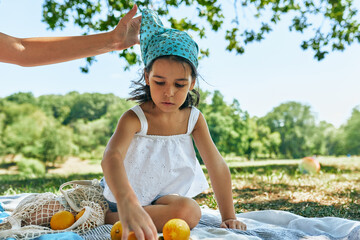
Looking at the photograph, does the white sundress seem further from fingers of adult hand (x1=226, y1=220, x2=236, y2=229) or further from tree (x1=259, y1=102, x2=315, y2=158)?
tree (x1=259, y1=102, x2=315, y2=158)

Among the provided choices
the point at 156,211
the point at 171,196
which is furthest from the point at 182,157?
the point at 156,211

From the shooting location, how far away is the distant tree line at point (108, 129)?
20.2 meters

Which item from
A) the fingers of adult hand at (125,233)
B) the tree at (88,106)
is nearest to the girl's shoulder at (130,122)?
the fingers of adult hand at (125,233)

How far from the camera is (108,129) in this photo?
22.0 metres

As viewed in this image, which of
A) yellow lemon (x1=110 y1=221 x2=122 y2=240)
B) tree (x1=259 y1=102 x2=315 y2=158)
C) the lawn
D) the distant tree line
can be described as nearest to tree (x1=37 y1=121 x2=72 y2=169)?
the distant tree line

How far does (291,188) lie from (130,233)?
129 inches

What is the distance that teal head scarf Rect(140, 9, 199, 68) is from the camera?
212 centimetres

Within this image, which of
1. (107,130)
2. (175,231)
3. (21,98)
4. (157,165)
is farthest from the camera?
(21,98)

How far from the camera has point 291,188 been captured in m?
4.29

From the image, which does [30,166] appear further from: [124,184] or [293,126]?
[124,184]

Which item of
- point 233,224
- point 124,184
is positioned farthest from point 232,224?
point 124,184

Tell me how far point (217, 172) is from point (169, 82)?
0.81m

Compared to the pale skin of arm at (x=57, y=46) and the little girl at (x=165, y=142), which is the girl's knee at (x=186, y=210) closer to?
the little girl at (x=165, y=142)

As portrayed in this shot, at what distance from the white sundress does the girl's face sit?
275mm
